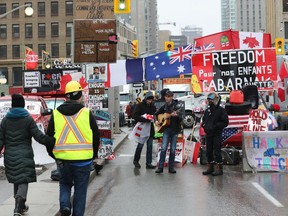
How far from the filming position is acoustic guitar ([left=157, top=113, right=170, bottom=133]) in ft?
37.2

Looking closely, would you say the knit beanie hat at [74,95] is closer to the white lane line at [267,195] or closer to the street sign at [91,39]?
the white lane line at [267,195]

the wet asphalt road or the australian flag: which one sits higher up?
the australian flag

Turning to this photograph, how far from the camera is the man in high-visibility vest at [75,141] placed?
19.6 ft

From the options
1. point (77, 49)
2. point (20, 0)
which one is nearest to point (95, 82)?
point (77, 49)

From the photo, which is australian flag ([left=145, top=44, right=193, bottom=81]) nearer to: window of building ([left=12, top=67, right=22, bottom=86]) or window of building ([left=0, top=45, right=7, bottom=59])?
window of building ([left=12, top=67, right=22, bottom=86])

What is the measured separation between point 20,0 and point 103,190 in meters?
82.6

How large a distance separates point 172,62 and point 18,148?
934cm

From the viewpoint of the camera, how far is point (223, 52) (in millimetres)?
14055

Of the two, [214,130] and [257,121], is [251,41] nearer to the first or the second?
[257,121]

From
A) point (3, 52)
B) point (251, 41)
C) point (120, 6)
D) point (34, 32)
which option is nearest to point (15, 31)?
point (34, 32)

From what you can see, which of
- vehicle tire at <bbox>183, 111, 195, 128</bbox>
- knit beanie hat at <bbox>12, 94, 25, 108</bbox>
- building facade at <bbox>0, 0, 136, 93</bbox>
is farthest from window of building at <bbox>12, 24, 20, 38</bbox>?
knit beanie hat at <bbox>12, 94, 25, 108</bbox>

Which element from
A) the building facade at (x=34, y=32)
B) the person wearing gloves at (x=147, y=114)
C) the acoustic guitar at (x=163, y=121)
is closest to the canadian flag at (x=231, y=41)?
the person wearing gloves at (x=147, y=114)

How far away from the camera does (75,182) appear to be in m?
6.12

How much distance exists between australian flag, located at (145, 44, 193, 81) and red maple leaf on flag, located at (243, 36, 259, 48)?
177cm
